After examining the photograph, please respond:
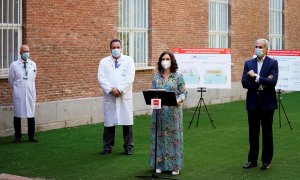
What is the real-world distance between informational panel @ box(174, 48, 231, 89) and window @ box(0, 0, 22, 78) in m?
4.56

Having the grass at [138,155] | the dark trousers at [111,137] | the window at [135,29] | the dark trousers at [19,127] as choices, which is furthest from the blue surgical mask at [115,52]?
the window at [135,29]

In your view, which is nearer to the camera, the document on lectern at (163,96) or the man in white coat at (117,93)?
the document on lectern at (163,96)

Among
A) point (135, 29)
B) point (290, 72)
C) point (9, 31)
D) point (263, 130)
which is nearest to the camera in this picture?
point (263, 130)

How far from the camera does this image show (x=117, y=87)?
41.7ft

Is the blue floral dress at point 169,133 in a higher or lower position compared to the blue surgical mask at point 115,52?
lower

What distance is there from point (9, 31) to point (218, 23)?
37.1ft

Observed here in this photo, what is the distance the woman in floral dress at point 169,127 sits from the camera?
1057cm

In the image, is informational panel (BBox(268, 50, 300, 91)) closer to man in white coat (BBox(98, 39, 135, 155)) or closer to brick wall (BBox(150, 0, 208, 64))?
brick wall (BBox(150, 0, 208, 64))

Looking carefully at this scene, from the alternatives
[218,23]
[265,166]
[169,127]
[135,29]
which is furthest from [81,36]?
[218,23]

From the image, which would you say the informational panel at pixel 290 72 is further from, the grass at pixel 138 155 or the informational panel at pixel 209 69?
the informational panel at pixel 209 69

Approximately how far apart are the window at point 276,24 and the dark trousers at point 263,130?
Answer: 19.2 meters

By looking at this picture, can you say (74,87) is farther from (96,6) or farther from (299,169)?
(299,169)

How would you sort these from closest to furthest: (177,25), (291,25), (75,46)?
(75,46) → (177,25) → (291,25)

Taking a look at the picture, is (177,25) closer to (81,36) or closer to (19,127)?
(81,36)
